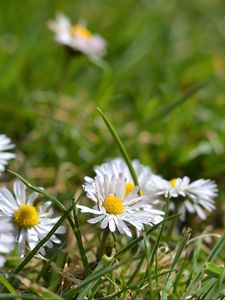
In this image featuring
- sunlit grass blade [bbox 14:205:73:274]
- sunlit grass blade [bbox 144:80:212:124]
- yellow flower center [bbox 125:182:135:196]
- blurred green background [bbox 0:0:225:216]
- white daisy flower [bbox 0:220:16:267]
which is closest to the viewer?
white daisy flower [bbox 0:220:16:267]

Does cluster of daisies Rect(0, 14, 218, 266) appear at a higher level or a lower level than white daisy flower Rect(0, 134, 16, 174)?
lower

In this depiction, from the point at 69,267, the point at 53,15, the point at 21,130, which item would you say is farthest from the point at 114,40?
the point at 69,267

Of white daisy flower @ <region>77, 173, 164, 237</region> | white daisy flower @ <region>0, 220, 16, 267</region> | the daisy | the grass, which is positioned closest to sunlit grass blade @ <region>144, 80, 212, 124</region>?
the grass

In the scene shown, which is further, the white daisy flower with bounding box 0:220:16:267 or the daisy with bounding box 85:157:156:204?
the daisy with bounding box 85:157:156:204

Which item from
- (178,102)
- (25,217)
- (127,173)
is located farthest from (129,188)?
(178,102)

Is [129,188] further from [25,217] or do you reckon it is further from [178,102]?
[178,102]

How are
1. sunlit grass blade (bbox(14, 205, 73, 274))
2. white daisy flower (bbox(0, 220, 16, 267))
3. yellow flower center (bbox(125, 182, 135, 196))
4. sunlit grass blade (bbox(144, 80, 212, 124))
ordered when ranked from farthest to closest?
sunlit grass blade (bbox(144, 80, 212, 124)) → yellow flower center (bbox(125, 182, 135, 196)) → sunlit grass blade (bbox(14, 205, 73, 274)) → white daisy flower (bbox(0, 220, 16, 267))

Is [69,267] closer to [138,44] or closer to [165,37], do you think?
[138,44]

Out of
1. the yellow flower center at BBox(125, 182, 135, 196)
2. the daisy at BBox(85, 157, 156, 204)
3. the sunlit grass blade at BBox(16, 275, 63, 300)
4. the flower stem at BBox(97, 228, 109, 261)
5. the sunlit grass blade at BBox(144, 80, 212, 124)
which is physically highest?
the sunlit grass blade at BBox(144, 80, 212, 124)

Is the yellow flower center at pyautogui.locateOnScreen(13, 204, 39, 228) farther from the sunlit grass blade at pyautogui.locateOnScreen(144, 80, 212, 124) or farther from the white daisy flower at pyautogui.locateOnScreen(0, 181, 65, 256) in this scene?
the sunlit grass blade at pyautogui.locateOnScreen(144, 80, 212, 124)
